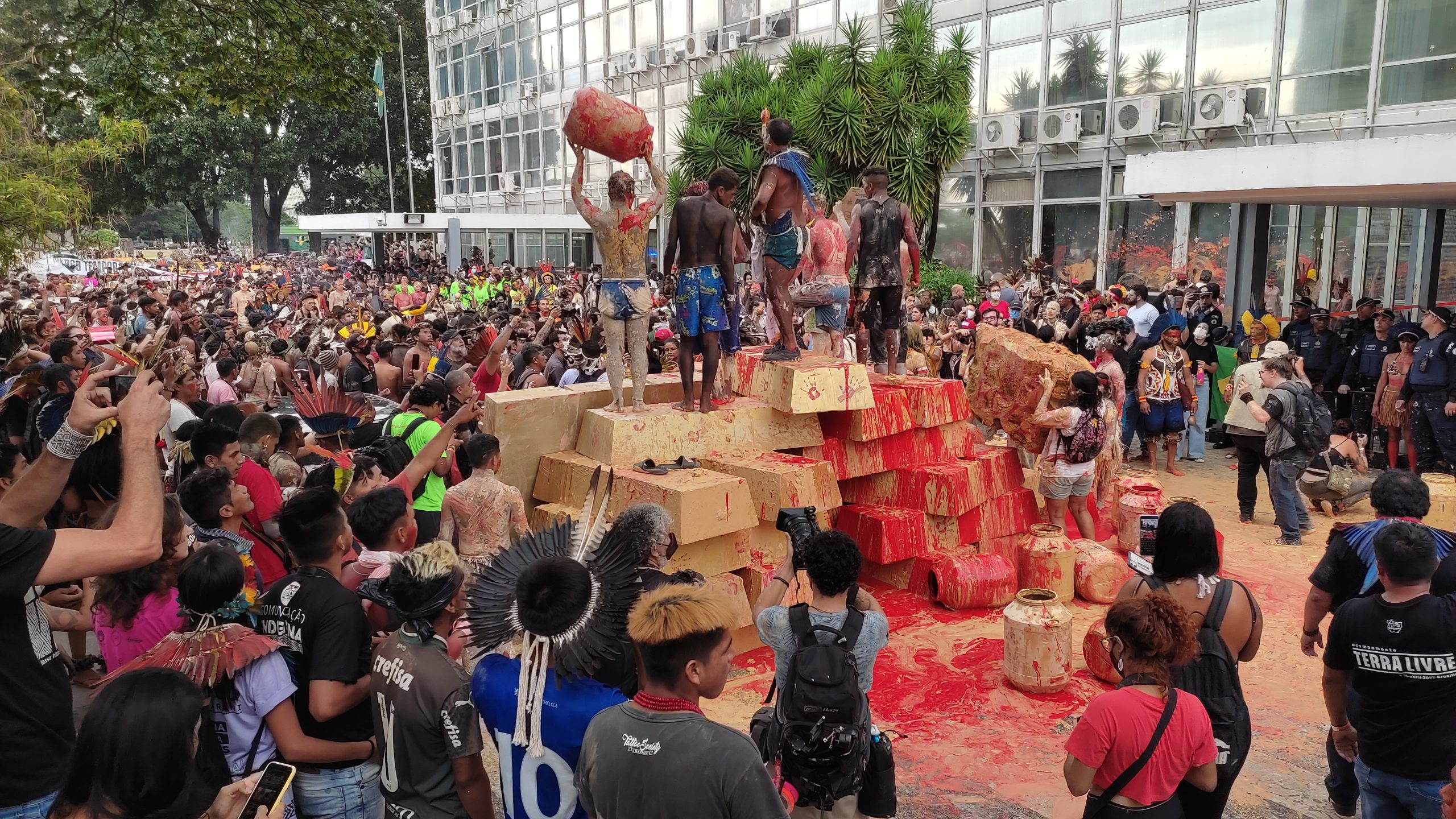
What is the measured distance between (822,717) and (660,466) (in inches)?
146

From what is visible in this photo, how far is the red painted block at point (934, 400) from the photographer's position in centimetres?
816

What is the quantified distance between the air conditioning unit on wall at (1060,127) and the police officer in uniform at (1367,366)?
9367 millimetres

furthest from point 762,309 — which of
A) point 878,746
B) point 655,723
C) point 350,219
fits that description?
point 350,219

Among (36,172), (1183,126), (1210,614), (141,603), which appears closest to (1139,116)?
(1183,126)

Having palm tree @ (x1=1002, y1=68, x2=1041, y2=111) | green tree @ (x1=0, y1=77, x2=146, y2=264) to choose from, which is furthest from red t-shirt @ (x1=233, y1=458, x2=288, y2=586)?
palm tree @ (x1=1002, y1=68, x2=1041, y2=111)

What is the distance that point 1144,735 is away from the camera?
306cm

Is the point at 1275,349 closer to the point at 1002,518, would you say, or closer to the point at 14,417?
the point at 1002,518

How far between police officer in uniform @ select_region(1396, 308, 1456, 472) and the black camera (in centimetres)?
904

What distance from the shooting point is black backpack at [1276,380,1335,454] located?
8781 mm

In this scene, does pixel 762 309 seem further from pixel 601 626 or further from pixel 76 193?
pixel 601 626

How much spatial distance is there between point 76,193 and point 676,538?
11972mm

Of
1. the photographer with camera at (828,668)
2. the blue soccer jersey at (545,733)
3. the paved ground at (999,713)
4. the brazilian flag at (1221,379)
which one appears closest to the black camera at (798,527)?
the photographer with camera at (828,668)

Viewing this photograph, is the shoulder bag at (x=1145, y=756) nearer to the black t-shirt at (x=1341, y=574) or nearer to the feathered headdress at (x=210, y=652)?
the black t-shirt at (x=1341, y=574)

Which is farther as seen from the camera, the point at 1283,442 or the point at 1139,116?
the point at 1139,116
